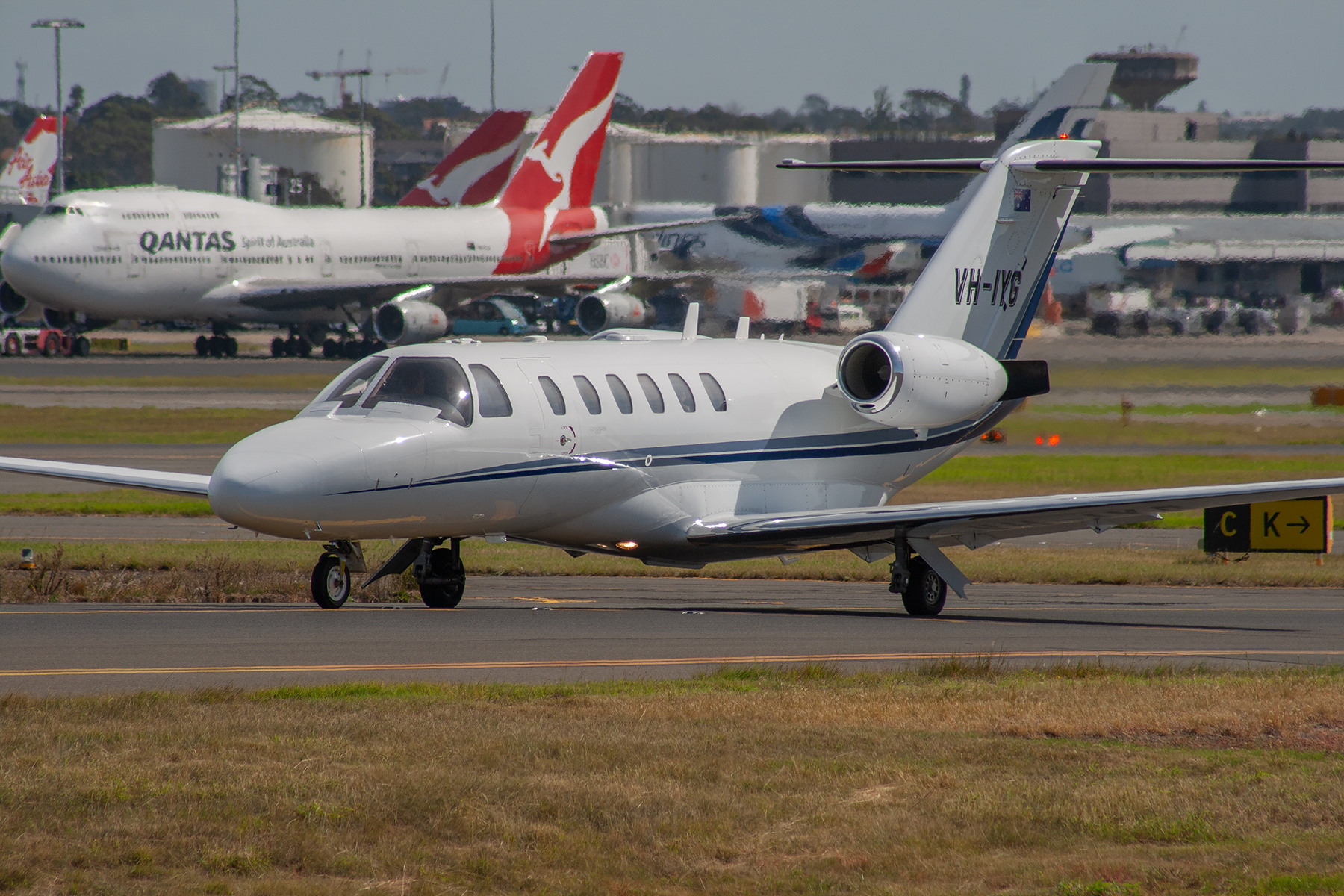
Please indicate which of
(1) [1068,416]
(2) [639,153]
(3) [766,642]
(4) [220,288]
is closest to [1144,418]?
(1) [1068,416]

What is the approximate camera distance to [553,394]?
18.8m

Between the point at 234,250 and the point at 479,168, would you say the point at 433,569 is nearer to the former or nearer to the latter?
the point at 234,250

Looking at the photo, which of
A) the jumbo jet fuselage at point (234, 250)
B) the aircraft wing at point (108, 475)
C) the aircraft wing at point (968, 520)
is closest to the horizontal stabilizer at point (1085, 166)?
the aircraft wing at point (968, 520)

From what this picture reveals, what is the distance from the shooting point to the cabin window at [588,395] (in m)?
19.1

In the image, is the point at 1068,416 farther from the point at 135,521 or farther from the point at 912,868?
the point at 912,868

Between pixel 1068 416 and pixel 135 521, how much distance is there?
21060mm

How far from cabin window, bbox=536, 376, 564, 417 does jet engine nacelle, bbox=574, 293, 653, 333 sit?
44.0 m

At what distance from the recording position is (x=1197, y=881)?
7.72 metres

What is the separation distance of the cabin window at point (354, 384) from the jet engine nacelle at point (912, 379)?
20.3 ft

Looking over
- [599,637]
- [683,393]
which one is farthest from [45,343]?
[599,637]

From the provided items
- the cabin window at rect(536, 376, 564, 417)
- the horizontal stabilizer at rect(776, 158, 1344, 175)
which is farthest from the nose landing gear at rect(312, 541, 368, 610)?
the horizontal stabilizer at rect(776, 158, 1344, 175)

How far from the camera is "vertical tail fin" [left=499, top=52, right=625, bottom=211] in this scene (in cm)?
7319

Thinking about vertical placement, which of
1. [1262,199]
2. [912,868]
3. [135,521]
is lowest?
[135,521]

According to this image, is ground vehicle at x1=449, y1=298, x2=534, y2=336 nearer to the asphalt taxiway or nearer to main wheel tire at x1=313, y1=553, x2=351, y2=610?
the asphalt taxiway
